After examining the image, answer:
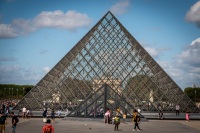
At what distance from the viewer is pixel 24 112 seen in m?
34.5

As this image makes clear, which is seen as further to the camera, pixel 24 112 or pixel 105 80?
pixel 105 80

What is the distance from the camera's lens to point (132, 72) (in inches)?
1698

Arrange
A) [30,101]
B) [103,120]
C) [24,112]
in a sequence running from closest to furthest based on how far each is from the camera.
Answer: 1. [103,120]
2. [24,112]
3. [30,101]

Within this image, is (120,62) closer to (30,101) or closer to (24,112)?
(30,101)

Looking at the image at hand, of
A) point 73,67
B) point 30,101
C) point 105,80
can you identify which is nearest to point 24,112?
point 30,101

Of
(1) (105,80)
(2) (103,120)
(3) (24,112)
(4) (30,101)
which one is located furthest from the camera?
(1) (105,80)

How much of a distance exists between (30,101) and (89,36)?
10013 mm

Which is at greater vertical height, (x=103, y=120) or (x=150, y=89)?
(x=150, y=89)

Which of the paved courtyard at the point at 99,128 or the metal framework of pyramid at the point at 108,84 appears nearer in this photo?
the paved courtyard at the point at 99,128

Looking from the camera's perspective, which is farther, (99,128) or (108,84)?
(108,84)

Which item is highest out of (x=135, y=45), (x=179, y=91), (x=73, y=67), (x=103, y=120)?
(x=135, y=45)

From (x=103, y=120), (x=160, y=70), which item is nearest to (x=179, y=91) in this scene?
(x=160, y=70)

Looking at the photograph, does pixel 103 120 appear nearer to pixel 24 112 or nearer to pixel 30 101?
pixel 24 112

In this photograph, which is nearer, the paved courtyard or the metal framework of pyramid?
the paved courtyard
